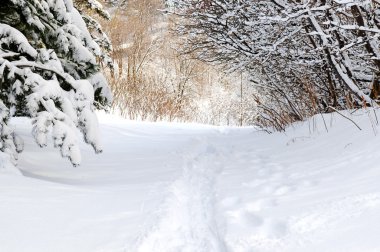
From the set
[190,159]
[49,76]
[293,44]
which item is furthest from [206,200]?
[293,44]

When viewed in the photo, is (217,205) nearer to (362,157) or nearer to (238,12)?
(362,157)

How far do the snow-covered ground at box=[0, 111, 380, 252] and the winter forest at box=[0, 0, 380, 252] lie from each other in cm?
1

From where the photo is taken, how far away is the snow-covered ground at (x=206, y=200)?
2.00 metres

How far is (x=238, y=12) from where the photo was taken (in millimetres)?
4434

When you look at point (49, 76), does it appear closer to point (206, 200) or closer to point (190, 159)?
point (206, 200)

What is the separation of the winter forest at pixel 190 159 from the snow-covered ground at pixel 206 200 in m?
0.01

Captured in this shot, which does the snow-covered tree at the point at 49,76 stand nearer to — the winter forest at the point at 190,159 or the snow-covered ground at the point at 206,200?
the winter forest at the point at 190,159

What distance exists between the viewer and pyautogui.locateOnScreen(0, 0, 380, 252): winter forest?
209 centimetres

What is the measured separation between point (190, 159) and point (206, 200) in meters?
1.73

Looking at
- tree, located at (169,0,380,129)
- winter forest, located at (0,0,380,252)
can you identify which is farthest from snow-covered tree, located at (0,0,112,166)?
tree, located at (169,0,380,129)

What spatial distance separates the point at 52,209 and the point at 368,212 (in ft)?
5.88

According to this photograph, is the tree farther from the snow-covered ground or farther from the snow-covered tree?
the snow-covered tree

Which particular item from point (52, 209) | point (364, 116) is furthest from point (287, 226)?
point (364, 116)

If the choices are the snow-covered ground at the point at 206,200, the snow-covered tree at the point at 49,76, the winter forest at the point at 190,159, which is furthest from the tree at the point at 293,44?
the snow-covered tree at the point at 49,76
